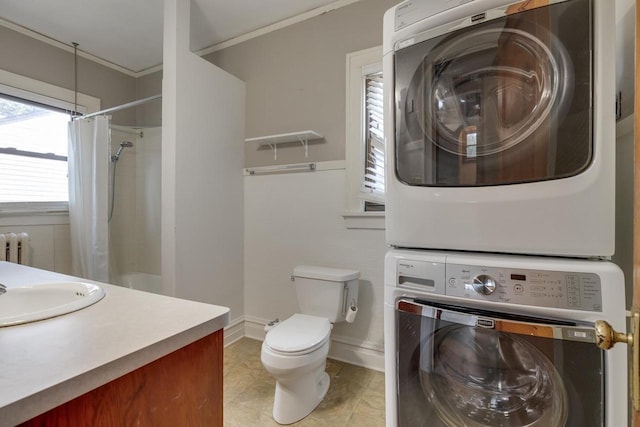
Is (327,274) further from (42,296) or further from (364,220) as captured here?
(42,296)

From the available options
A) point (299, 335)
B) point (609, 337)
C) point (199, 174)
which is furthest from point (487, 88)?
point (199, 174)

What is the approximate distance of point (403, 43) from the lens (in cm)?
108

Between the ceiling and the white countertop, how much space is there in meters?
2.23

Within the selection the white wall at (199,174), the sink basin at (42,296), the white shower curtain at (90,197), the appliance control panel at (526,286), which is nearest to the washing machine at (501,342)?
the appliance control panel at (526,286)

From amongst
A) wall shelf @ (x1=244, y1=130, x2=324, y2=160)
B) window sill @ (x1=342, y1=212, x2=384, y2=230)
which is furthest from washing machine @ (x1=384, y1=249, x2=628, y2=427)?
wall shelf @ (x1=244, y1=130, x2=324, y2=160)

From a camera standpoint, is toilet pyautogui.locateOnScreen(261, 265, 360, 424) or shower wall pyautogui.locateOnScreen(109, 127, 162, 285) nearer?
toilet pyautogui.locateOnScreen(261, 265, 360, 424)

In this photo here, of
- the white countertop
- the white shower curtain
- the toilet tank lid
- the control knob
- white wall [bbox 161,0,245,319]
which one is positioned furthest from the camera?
the white shower curtain

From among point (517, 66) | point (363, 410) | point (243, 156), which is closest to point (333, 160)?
point (243, 156)

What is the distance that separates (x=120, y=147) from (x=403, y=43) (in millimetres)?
2779

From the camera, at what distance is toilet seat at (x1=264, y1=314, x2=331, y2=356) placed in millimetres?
1419

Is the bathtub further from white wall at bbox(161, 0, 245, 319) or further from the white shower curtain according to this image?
white wall at bbox(161, 0, 245, 319)

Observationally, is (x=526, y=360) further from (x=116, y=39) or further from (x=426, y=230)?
(x=116, y=39)

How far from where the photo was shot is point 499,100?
0.95 m

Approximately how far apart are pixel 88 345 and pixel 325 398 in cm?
144
